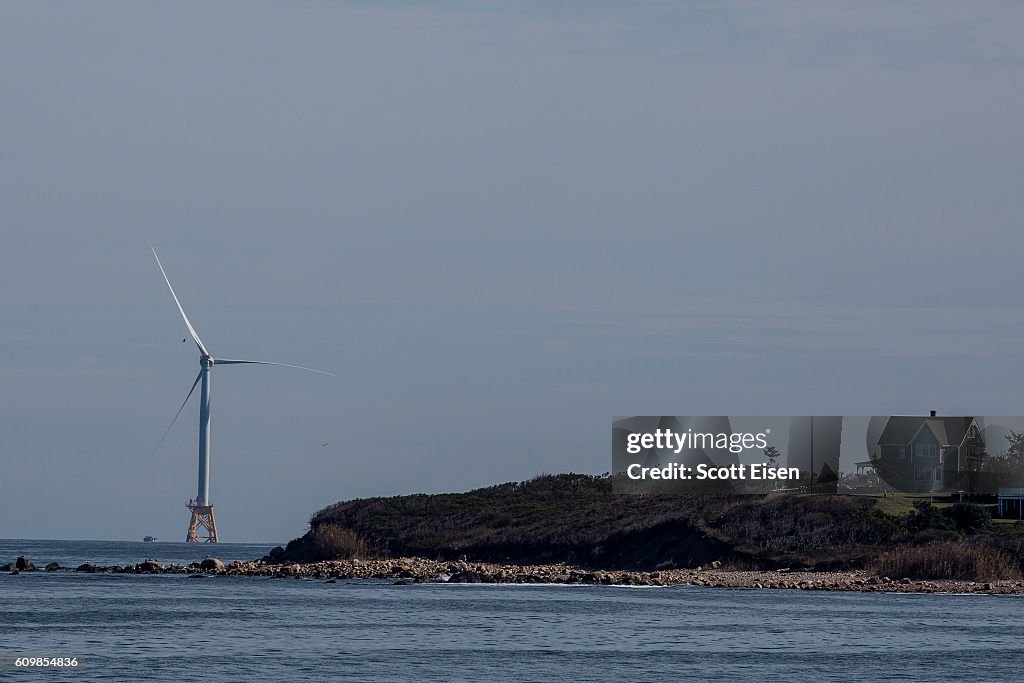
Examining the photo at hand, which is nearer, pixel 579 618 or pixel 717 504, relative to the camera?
pixel 579 618

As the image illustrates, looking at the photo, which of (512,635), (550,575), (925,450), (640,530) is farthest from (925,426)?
(512,635)

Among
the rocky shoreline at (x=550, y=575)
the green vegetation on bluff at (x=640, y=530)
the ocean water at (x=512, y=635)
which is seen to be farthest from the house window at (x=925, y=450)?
the ocean water at (x=512, y=635)

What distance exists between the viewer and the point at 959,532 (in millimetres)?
107250

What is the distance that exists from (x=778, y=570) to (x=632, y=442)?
75.4 ft

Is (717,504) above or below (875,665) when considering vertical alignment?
above

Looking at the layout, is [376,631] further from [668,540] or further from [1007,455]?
[1007,455]

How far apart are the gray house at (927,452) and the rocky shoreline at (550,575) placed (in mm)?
23144

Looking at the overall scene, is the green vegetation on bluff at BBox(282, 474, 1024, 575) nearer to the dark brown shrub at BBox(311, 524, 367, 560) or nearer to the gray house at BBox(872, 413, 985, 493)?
the dark brown shrub at BBox(311, 524, 367, 560)

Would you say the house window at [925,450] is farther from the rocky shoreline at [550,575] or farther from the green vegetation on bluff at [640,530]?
the rocky shoreline at [550,575]

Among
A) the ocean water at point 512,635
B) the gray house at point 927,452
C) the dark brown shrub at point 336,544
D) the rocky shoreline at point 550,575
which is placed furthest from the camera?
the dark brown shrub at point 336,544

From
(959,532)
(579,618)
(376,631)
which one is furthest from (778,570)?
(376,631)

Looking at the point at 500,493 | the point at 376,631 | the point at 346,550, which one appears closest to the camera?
the point at 376,631

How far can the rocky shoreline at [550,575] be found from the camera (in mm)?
101062

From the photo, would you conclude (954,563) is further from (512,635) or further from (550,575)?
(512,635)
